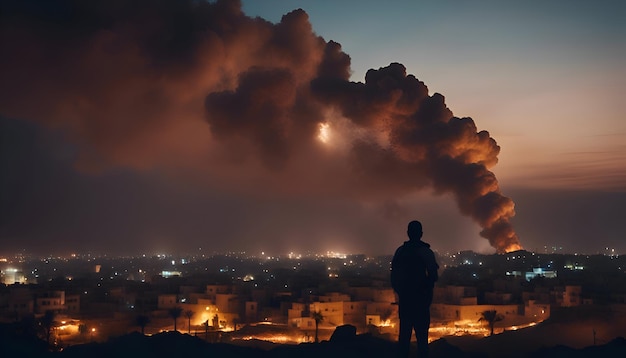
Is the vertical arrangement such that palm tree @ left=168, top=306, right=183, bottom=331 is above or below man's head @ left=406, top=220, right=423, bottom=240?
below

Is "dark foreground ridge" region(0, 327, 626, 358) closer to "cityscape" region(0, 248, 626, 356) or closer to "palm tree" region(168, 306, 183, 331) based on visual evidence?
"cityscape" region(0, 248, 626, 356)

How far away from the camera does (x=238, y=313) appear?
219 feet

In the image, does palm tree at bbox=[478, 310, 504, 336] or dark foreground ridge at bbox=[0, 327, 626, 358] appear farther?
palm tree at bbox=[478, 310, 504, 336]

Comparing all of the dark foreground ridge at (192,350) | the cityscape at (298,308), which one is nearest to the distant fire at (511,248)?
the cityscape at (298,308)

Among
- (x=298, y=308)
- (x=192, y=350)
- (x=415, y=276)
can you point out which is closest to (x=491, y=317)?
(x=298, y=308)

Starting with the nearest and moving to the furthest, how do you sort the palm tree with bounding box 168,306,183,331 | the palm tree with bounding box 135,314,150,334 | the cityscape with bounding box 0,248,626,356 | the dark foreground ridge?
the dark foreground ridge, the cityscape with bounding box 0,248,626,356, the palm tree with bounding box 135,314,150,334, the palm tree with bounding box 168,306,183,331

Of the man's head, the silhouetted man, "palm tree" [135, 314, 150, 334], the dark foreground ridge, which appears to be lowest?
"palm tree" [135, 314, 150, 334]

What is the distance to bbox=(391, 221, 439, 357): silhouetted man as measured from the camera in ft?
59.2

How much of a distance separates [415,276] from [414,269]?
0.16 metres

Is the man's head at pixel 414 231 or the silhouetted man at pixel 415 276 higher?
the man's head at pixel 414 231

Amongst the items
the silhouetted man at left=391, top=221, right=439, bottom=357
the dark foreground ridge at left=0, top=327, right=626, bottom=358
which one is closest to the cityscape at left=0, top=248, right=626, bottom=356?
the dark foreground ridge at left=0, top=327, right=626, bottom=358

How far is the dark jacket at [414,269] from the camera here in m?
18.0

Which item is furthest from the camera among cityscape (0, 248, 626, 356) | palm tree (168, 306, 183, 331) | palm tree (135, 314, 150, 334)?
palm tree (168, 306, 183, 331)

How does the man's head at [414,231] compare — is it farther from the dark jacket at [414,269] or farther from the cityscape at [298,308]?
the cityscape at [298,308]
